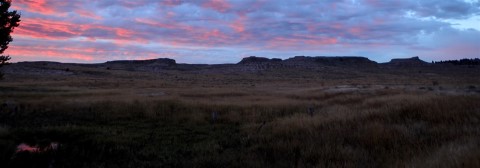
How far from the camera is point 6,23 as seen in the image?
819 inches

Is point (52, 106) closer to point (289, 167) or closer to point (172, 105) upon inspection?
point (172, 105)

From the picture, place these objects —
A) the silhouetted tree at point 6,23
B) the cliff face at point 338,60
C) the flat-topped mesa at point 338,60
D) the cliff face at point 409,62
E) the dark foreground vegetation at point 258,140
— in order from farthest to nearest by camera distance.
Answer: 1. the flat-topped mesa at point 338,60
2. the cliff face at point 338,60
3. the cliff face at point 409,62
4. the silhouetted tree at point 6,23
5. the dark foreground vegetation at point 258,140

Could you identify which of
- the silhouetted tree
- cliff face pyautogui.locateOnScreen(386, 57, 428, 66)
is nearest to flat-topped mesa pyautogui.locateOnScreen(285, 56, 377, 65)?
cliff face pyautogui.locateOnScreen(386, 57, 428, 66)

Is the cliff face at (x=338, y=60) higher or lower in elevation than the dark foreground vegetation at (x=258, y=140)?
higher

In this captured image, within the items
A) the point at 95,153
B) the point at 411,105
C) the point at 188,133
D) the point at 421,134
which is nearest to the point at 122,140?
the point at 95,153

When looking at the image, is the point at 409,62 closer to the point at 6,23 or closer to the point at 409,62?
the point at 409,62

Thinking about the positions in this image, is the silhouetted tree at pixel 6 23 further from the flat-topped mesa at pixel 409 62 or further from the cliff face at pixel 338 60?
the flat-topped mesa at pixel 409 62

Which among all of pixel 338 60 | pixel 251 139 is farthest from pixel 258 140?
pixel 338 60

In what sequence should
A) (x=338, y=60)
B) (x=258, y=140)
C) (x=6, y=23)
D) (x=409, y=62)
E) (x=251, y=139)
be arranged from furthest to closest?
1. (x=338, y=60)
2. (x=409, y=62)
3. (x=6, y=23)
4. (x=251, y=139)
5. (x=258, y=140)

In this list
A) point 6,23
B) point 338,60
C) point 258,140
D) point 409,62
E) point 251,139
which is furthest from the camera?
point 338,60

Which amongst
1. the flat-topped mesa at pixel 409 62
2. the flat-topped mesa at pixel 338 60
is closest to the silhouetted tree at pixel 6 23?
the flat-topped mesa at pixel 338 60

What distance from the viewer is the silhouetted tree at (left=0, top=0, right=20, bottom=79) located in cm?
2047

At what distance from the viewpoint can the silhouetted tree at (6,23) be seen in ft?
67.2

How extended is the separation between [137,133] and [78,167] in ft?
16.3
